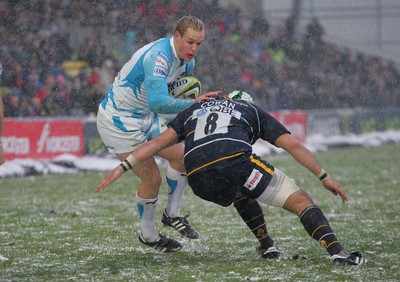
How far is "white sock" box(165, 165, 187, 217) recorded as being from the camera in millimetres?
7008

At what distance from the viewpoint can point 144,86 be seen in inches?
253

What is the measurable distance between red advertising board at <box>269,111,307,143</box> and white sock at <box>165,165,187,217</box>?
554 inches

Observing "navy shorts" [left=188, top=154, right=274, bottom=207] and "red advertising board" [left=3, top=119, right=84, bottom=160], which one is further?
"red advertising board" [left=3, top=119, right=84, bottom=160]

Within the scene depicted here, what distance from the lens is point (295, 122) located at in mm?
21984

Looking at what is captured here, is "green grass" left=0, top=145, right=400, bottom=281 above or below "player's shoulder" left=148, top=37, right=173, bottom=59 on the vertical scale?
below

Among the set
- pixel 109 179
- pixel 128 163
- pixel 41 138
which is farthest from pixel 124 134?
pixel 41 138

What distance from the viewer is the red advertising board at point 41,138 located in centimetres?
1416

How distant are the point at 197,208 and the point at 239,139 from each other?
13.6ft

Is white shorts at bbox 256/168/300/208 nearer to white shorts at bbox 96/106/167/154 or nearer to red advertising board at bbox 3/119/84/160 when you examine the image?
white shorts at bbox 96/106/167/154

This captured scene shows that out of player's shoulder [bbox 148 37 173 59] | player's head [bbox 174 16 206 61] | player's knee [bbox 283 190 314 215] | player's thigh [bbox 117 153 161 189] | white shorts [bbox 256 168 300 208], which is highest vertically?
player's head [bbox 174 16 206 61]

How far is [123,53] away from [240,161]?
1236cm

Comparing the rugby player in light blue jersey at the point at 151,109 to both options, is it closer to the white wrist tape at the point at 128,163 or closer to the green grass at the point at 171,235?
the green grass at the point at 171,235

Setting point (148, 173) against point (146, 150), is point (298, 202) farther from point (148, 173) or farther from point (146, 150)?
point (148, 173)

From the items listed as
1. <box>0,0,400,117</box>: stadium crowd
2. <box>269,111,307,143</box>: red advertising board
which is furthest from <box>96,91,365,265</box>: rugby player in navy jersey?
<box>269,111,307,143</box>: red advertising board
